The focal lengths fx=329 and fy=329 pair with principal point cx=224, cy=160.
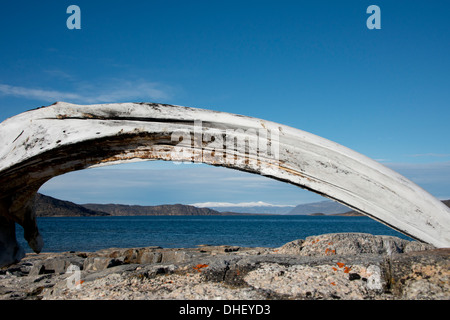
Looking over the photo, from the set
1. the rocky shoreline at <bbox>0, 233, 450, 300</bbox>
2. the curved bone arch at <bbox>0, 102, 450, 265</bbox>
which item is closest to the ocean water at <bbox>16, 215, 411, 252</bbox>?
the rocky shoreline at <bbox>0, 233, 450, 300</bbox>

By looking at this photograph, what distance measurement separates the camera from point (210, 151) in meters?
1.78

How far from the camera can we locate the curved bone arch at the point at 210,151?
62.9 inches

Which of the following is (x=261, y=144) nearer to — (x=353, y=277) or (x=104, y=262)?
(x=353, y=277)

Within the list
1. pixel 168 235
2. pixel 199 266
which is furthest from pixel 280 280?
pixel 168 235

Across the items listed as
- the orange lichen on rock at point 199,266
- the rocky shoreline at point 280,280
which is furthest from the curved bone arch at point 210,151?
the orange lichen on rock at point 199,266

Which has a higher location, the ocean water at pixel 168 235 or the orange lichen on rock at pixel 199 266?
the orange lichen on rock at pixel 199 266

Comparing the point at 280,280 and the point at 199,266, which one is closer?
the point at 280,280

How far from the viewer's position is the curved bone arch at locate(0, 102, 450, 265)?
1598 millimetres

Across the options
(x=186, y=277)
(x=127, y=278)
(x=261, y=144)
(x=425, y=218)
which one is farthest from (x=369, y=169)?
(x=127, y=278)

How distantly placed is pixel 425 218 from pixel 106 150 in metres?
1.71

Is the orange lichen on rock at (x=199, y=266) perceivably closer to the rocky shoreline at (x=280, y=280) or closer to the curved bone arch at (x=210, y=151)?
the rocky shoreline at (x=280, y=280)

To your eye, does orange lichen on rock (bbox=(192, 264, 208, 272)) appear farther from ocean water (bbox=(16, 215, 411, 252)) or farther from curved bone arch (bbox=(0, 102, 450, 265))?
ocean water (bbox=(16, 215, 411, 252))

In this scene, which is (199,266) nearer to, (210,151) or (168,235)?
(210,151)

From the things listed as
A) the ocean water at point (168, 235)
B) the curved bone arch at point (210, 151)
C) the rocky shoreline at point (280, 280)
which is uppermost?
the curved bone arch at point (210, 151)
